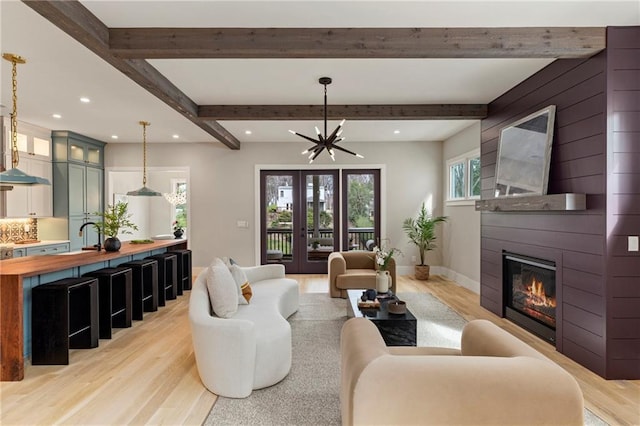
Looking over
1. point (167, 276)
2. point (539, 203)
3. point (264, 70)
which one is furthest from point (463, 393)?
point (167, 276)

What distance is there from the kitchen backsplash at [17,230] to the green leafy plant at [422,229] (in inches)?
274

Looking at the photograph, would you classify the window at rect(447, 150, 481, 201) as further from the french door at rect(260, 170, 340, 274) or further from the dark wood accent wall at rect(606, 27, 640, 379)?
the dark wood accent wall at rect(606, 27, 640, 379)

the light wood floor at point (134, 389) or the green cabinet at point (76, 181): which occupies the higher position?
the green cabinet at point (76, 181)

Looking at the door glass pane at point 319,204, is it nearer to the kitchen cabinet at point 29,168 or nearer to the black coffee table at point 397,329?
the black coffee table at point 397,329

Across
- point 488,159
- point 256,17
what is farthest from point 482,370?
point 488,159

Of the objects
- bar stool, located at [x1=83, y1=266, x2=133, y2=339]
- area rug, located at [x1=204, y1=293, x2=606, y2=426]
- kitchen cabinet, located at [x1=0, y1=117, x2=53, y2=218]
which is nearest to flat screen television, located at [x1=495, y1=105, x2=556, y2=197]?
area rug, located at [x1=204, y1=293, x2=606, y2=426]

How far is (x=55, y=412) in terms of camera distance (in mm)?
2396

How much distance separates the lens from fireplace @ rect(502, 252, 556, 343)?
3.62 m

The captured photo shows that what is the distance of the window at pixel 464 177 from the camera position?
19.9 ft

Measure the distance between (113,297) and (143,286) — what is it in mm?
507

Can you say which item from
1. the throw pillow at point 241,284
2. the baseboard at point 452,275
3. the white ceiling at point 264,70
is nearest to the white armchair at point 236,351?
the throw pillow at point 241,284

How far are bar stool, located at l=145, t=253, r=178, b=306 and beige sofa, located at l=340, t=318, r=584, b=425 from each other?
4.33m

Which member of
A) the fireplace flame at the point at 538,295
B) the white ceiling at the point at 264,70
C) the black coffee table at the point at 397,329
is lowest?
the black coffee table at the point at 397,329

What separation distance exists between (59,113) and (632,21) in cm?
675
